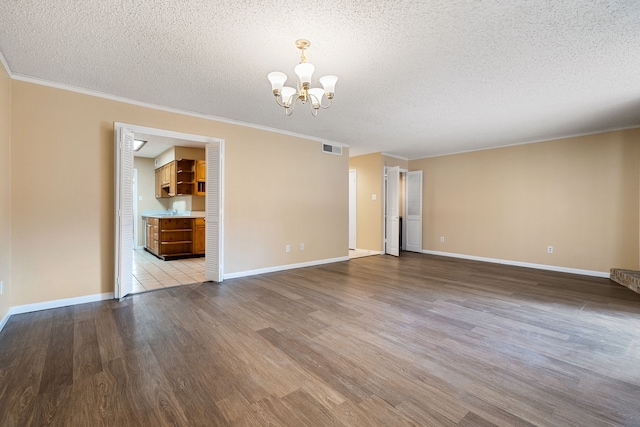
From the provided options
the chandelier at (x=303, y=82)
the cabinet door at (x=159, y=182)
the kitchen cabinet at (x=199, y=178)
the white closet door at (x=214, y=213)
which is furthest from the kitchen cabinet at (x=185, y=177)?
the chandelier at (x=303, y=82)

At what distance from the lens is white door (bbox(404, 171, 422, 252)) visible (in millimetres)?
7590

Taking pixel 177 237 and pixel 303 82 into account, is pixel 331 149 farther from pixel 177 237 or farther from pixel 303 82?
pixel 177 237

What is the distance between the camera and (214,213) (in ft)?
14.5

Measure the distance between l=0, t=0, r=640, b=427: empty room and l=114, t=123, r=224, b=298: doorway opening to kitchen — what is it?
0.05 m

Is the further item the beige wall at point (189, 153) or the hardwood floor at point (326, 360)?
the beige wall at point (189, 153)

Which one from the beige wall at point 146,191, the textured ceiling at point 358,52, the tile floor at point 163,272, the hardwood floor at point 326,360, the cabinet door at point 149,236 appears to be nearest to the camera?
the hardwood floor at point 326,360

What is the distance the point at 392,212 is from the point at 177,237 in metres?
5.17

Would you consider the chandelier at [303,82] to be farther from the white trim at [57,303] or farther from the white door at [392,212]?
the white door at [392,212]

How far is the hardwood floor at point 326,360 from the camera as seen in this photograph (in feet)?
5.24

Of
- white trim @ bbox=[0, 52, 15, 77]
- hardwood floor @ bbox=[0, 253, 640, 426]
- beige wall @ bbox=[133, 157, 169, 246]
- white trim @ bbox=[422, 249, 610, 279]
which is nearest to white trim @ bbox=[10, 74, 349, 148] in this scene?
white trim @ bbox=[0, 52, 15, 77]

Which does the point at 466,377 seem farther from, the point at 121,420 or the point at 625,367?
the point at 121,420

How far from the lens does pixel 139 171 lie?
812 cm

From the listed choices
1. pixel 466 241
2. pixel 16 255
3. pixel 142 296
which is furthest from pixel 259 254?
pixel 466 241

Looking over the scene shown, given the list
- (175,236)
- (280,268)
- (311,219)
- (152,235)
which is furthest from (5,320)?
(152,235)
